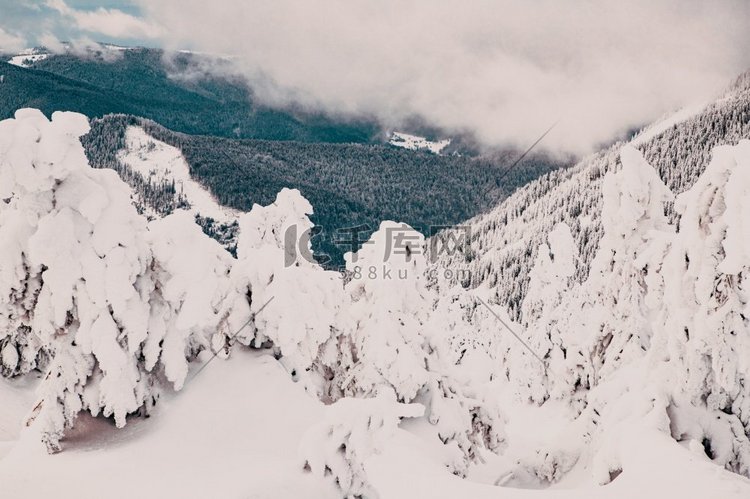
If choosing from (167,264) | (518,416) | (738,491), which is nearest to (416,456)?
(738,491)

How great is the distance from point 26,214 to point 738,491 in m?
13.5

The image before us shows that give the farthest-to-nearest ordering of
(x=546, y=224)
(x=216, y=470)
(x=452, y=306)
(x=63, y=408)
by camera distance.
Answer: (x=546, y=224) → (x=452, y=306) → (x=63, y=408) → (x=216, y=470)

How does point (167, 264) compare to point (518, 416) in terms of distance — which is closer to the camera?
point (167, 264)

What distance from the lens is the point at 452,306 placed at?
55.0 meters

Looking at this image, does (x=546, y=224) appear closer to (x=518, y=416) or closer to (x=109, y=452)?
(x=518, y=416)

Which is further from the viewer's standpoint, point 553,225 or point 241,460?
point 553,225

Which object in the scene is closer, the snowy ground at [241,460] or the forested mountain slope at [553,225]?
the snowy ground at [241,460]

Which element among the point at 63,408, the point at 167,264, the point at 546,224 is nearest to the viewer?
the point at 63,408

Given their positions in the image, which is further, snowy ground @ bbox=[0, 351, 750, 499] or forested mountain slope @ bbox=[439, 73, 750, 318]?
forested mountain slope @ bbox=[439, 73, 750, 318]

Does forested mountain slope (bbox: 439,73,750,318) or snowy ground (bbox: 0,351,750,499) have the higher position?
forested mountain slope (bbox: 439,73,750,318)

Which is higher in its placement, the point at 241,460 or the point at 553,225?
the point at 553,225

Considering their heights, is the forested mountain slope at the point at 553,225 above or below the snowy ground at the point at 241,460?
above

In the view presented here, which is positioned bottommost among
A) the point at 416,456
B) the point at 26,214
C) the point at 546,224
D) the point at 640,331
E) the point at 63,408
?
the point at 416,456

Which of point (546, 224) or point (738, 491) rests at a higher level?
point (546, 224)
